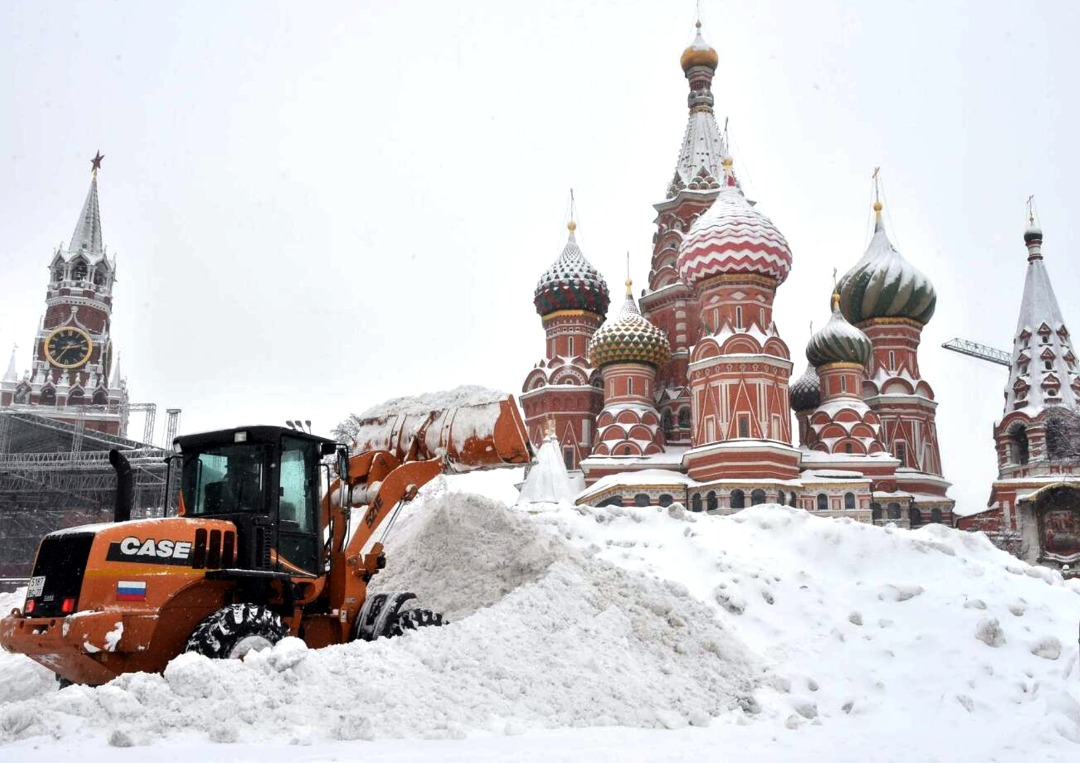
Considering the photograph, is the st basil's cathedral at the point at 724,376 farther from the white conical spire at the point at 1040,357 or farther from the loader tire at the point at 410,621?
the loader tire at the point at 410,621

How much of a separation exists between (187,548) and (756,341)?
92.2 ft

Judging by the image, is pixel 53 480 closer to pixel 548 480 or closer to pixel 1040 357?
pixel 548 480

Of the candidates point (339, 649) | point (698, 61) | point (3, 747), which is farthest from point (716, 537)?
point (698, 61)

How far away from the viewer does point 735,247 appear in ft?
109

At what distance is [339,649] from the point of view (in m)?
6.60

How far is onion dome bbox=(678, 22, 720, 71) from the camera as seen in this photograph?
42156mm

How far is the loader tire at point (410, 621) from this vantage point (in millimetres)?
7535

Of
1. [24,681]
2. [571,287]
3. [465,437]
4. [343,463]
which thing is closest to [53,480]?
[571,287]

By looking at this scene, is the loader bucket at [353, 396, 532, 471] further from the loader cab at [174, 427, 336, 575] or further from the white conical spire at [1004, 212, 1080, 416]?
the white conical spire at [1004, 212, 1080, 416]

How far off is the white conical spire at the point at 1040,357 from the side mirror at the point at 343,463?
37.2 meters

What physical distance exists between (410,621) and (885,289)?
3603cm

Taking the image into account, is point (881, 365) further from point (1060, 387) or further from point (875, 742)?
point (875, 742)

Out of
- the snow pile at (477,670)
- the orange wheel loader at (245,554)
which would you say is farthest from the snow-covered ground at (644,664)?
the orange wheel loader at (245,554)

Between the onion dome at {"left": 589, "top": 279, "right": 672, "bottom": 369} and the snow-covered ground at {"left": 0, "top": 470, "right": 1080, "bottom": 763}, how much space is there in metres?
23.2
